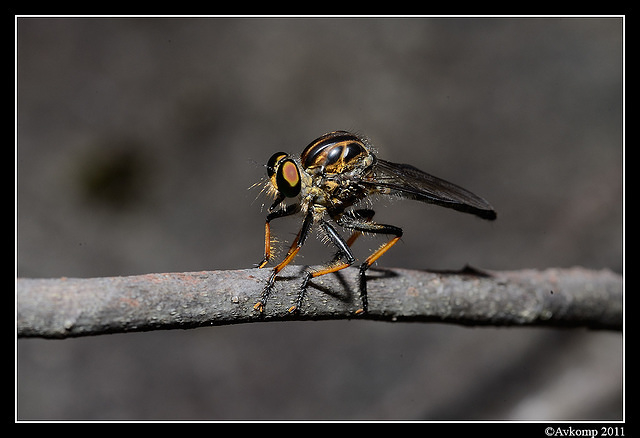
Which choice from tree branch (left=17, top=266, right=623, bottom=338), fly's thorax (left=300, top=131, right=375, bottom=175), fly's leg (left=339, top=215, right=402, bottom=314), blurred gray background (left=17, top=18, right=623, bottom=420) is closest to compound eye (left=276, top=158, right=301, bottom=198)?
fly's thorax (left=300, top=131, right=375, bottom=175)

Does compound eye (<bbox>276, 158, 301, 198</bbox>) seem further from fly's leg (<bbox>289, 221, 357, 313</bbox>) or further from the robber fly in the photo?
fly's leg (<bbox>289, 221, 357, 313</bbox>)

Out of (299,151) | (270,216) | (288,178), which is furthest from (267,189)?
(299,151)

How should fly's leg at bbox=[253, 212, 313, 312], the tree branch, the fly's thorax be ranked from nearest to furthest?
the tree branch < fly's leg at bbox=[253, 212, 313, 312] < the fly's thorax

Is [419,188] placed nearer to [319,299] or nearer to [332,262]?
[332,262]

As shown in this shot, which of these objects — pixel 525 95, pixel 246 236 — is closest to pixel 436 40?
pixel 525 95

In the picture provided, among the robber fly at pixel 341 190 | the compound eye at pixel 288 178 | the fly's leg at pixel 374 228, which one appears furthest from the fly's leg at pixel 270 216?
the fly's leg at pixel 374 228

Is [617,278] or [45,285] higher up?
[617,278]
